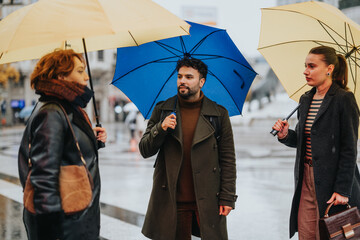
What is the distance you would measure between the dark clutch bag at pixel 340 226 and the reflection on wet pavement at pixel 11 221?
358cm

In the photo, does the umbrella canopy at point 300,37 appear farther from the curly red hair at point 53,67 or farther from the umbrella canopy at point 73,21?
the curly red hair at point 53,67

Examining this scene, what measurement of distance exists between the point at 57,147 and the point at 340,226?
2117 mm

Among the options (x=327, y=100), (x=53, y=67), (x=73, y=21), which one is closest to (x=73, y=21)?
(x=73, y=21)

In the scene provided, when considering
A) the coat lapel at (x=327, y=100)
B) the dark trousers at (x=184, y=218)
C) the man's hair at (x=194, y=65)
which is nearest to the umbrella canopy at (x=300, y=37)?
the coat lapel at (x=327, y=100)

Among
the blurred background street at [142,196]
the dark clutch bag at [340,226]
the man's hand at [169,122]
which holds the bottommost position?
the blurred background street at [142,196]

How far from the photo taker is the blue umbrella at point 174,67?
369 centimetres

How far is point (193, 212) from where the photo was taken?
3.26 m

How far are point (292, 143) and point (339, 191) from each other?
25.6 inches

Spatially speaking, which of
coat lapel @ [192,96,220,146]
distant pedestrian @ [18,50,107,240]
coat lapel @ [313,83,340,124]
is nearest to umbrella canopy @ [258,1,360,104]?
coat lapel @ [313,83,340,124]

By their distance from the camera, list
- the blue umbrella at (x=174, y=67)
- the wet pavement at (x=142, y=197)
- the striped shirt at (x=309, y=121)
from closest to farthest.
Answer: the striped shirt at (x=309, y=121) → the blue umbrella at (x=174, y=67) → the wet pavement at (x=142, y=197)

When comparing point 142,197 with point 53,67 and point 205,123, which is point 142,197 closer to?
point 205,123

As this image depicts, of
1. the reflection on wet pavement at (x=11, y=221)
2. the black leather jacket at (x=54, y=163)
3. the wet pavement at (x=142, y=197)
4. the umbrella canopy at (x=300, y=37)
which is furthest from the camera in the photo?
the wet pavement at (x=142, y=197)

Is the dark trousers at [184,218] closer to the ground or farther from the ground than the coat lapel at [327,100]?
closer to the ground

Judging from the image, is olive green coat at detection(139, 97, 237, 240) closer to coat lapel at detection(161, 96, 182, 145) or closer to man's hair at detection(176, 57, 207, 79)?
coat lapel at detection(161, 96, 182, 145)
